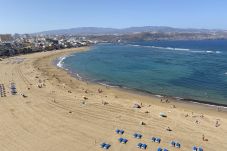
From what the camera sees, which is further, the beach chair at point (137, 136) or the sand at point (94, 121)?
the beach chair at point (137, 136)

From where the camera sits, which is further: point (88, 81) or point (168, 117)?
point (88, 81)

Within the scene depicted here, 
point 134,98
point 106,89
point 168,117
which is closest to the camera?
point 168,117

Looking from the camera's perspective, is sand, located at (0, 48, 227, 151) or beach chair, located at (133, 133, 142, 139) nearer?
sand, located at (0, 48, 227, 151)

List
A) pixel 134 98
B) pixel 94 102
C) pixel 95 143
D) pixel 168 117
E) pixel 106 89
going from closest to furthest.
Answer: pixel 95 143, pixel 168 117, pixel 94 102, pixel 134 98, pixel 106 89

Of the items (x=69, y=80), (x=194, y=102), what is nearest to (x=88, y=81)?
(x=69, y=80)

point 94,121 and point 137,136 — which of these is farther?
point 94,121

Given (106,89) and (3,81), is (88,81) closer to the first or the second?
(106,89)

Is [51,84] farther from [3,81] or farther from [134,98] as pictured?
[134,98]

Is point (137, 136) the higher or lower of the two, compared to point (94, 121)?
lower
